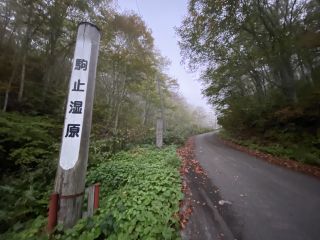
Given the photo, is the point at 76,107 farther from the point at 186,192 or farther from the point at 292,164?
the point at 292,164

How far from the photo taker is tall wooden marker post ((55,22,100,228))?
3.31 metres

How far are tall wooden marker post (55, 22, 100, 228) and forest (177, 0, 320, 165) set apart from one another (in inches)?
330

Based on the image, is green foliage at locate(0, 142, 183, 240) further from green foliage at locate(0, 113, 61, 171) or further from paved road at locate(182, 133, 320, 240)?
green foliage at locate(0, 113, 61, 171)

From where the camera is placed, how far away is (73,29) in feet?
39.9

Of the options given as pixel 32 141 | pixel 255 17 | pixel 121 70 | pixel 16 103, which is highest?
pixel 255 17

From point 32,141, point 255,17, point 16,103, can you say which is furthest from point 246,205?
point 16,103

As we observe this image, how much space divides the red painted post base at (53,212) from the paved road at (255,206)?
7.34 ft

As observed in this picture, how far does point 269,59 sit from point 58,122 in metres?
12.4

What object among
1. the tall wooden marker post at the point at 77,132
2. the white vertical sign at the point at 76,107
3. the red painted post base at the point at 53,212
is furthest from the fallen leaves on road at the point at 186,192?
the white vertical sign at the point at 76,107

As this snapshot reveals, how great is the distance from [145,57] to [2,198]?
12.2m

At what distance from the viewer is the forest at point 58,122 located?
3.99 m

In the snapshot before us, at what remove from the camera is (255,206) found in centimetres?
426

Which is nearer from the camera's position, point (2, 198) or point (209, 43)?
point (2, 198)

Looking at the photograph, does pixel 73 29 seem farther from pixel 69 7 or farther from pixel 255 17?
pixel 255 17
